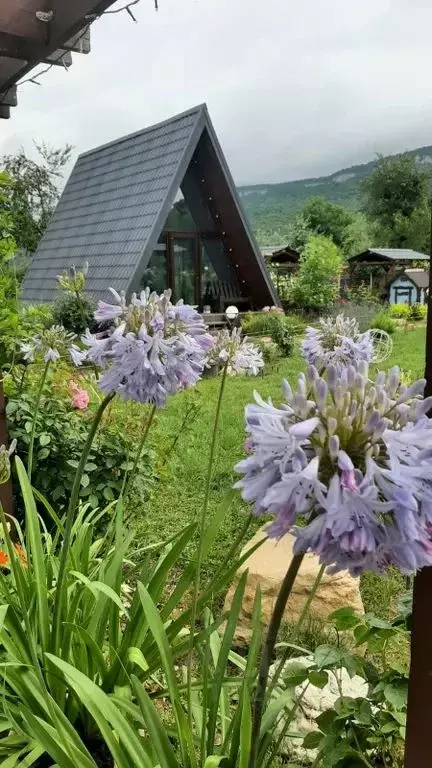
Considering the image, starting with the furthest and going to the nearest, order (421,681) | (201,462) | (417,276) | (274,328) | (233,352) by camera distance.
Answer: (417,276) < (274,328) < (201,462) < (233,352) < (421,681)

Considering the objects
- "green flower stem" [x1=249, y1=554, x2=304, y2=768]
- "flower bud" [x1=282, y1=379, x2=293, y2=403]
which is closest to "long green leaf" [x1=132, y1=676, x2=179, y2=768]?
"green flower stem" [x1=249, y1=554, x2=304, y2=768]

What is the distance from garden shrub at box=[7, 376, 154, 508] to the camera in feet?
5.32

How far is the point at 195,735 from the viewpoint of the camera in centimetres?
81

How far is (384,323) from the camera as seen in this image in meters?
4.72

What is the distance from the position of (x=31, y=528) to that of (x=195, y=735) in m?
0.38

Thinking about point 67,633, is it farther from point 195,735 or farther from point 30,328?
point 30,328

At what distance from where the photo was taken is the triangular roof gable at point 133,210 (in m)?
4.65

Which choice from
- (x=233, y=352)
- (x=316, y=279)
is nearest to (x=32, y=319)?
(x=233, y=352)

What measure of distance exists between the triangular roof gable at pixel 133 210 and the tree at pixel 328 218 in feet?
7.85

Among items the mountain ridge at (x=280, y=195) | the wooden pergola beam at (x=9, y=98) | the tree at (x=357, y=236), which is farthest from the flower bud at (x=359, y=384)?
the tree at (x=357, y=236)

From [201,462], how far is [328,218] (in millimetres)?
6014

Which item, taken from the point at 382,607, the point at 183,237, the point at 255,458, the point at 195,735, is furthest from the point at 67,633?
the point at 183,237

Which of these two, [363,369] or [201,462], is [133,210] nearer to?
[201,462]

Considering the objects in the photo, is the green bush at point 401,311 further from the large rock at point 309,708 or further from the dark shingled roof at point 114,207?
the large rock at point 309,708
